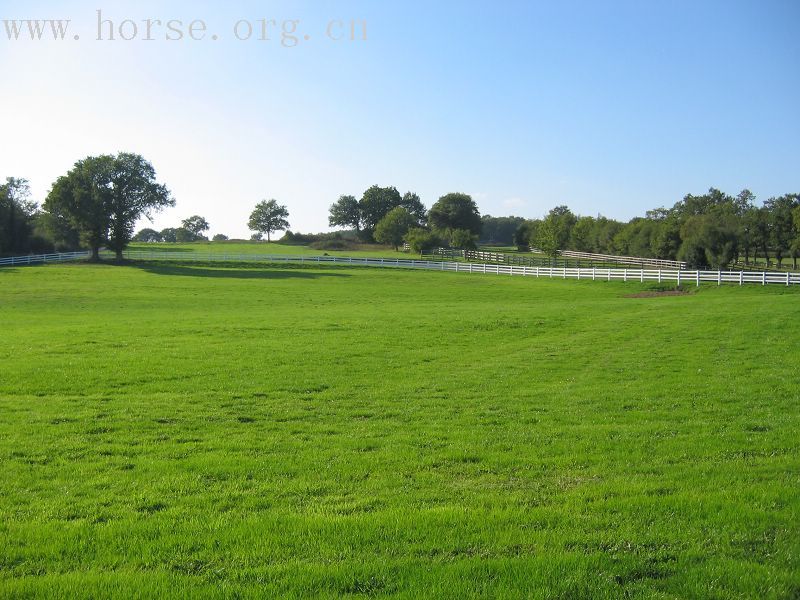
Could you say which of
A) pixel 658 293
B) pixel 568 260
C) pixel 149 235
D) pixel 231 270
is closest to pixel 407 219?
pixel 568 260

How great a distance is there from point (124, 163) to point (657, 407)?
2914 inches

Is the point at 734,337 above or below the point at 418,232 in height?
below

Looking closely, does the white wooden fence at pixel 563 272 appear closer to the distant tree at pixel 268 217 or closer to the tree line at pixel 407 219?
the tree line at pixel 407 219

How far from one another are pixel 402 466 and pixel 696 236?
245 feet

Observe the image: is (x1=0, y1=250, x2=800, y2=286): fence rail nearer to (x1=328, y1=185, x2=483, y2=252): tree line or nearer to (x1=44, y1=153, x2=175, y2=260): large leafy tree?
(x1=44, y1=153, x2=175, y2=260): large leafy tree

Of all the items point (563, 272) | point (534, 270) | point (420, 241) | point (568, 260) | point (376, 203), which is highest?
point (376, 203)

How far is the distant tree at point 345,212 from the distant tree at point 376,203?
4.86 feet

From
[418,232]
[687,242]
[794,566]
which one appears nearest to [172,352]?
[794,566]

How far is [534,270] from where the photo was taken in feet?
214

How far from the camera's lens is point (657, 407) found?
41.4 feet

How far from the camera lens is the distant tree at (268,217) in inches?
6363

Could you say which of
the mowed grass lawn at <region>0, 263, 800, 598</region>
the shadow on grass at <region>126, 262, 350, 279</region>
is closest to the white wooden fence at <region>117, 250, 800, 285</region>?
the shadow on grass at <region>126, 262, 350, 279</region>

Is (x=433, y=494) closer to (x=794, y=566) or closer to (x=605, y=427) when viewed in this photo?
(x=794, y=566)

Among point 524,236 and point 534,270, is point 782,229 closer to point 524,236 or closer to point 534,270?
point 534,270
